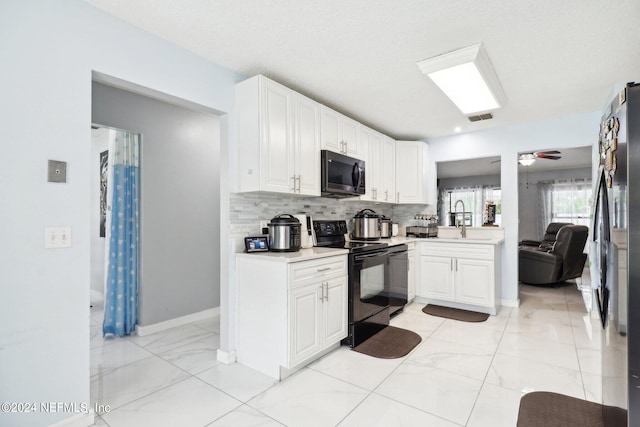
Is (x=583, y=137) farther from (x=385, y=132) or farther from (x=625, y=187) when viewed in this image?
(x=625, y=187)

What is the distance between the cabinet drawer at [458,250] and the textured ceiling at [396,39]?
1686mm

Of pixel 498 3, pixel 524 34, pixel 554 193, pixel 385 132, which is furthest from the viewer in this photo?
pixel 554 193

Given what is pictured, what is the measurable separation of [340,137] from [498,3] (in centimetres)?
178

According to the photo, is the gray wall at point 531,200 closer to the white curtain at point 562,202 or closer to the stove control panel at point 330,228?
the white curtain at point 562,202

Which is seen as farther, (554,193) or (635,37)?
(554,193)

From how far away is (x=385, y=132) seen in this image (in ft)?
14.7

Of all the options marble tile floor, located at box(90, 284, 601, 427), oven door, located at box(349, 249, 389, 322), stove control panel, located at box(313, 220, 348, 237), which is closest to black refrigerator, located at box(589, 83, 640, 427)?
marble tile floor, located at box(90, 284, 601, 427)

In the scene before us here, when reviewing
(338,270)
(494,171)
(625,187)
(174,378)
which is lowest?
(174,378)

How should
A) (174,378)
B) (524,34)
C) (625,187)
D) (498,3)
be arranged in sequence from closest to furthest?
(625,187) < (498,3) < (524,34) < (174,378)

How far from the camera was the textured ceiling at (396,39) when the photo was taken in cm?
183

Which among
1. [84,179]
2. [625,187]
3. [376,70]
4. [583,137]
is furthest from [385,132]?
[84,179]

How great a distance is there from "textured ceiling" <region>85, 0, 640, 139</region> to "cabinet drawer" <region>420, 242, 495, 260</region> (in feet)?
5.53

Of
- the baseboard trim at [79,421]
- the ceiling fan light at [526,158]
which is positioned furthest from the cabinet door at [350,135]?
the ceiling fan light at [526,158]

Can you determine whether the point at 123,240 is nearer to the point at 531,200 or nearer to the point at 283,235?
the point at 283,235
